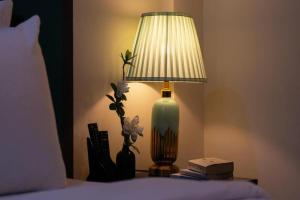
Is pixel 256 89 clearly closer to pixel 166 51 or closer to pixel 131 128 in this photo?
pixel 166 51

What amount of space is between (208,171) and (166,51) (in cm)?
52

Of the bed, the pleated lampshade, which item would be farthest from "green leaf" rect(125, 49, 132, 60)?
the bed

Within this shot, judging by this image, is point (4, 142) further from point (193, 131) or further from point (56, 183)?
point (193, 131)

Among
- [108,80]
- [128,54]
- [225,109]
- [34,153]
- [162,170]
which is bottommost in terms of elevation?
[162,170]

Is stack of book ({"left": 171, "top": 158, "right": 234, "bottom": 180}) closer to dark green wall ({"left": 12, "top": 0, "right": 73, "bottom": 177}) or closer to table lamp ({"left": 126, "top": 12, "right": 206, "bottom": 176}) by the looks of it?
table lamp ({"left": 126, "top": 12, "right": 206, "bottom": 176})

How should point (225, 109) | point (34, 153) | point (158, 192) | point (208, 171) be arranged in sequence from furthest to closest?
point (225, 109)
point (208, 171)
point (34, 153)
point (158, 192)

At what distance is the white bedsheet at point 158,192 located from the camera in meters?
1.21

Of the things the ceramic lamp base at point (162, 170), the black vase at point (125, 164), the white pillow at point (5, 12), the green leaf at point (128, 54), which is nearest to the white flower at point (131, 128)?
the black vase at point (125, 164)

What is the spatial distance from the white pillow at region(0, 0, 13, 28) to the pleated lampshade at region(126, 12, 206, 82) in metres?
0.63

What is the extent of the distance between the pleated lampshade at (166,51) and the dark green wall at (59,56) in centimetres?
27

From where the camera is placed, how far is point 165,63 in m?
2.17

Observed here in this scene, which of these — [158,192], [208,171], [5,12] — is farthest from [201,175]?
[5,12]

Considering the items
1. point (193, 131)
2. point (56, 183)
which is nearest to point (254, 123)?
point (193, 131)

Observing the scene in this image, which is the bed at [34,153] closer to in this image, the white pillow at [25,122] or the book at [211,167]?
the white pillow at [25,122]
